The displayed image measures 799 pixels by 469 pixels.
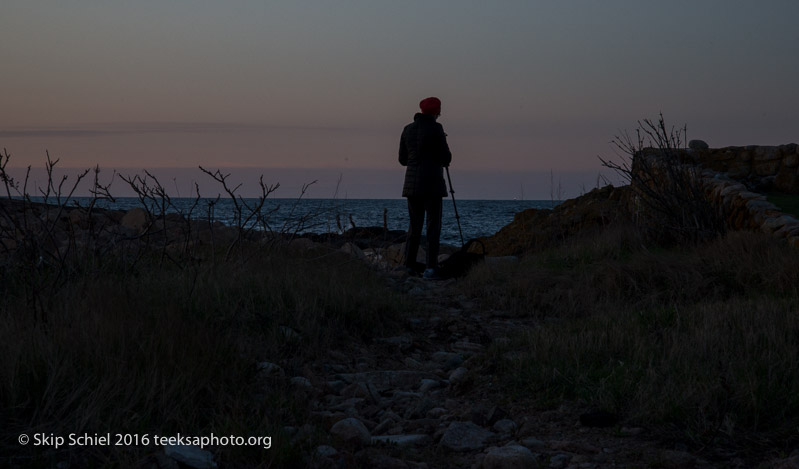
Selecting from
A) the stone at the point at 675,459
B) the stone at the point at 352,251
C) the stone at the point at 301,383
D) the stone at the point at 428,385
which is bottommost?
the stone at the point at 428,385

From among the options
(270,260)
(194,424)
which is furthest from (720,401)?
(270,260)

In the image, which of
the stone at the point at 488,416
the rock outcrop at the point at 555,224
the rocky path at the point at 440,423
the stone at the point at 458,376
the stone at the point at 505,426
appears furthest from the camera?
the rock outcrop at the point at 555,224

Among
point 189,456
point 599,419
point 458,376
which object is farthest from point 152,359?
point 599,419

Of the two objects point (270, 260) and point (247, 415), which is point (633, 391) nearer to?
point (247, 415)

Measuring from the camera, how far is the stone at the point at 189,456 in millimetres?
2590

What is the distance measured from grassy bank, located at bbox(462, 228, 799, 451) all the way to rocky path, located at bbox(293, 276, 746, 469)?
192mm

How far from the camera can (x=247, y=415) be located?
3.13 m

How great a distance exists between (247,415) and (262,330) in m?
1.51

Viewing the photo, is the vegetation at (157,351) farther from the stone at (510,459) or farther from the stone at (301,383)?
the stone at (510,459)

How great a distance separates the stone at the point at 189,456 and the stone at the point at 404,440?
0.83 m

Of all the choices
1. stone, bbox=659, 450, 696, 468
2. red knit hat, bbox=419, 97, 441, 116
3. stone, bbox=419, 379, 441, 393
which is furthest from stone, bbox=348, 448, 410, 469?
red knit hat, bbox=419, 97, 441, 116

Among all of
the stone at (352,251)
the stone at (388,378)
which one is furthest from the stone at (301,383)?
the stone at (352,251)

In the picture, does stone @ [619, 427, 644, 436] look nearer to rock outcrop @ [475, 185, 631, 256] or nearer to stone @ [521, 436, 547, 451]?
stone @ [521, 436, 547, 451]

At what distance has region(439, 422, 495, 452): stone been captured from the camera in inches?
123
